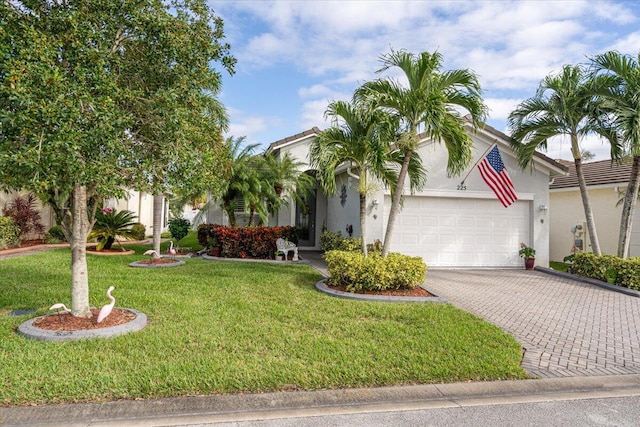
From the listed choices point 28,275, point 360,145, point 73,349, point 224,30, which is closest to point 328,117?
point 360,145

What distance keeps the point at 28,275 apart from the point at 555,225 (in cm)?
1873

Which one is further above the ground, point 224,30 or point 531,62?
point 531,62

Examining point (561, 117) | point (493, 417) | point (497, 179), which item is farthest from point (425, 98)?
point (493, 417)

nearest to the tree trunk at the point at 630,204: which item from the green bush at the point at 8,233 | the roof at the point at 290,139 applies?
the roof at the point at 290,139

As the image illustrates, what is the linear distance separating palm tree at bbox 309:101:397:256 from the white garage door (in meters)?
3.48

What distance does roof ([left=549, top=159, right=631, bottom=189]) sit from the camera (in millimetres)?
14498

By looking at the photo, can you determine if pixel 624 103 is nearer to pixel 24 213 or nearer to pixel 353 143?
pixel 353 143

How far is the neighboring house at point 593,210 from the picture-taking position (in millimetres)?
14547

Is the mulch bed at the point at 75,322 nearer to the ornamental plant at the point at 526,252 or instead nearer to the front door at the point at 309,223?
the ornamental plant at the point at 526,252

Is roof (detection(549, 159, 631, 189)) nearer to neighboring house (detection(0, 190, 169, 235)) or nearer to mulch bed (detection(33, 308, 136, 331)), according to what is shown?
mulch bed (detection(33, 308, 136, 331))

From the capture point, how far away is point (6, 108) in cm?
→ 431

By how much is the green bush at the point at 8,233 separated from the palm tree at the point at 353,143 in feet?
40.2

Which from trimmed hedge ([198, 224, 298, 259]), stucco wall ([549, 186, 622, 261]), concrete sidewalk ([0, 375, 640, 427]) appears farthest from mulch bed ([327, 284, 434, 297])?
stucco wall ([549, 186, 622, 261])

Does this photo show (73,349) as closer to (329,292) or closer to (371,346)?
(371,346)
